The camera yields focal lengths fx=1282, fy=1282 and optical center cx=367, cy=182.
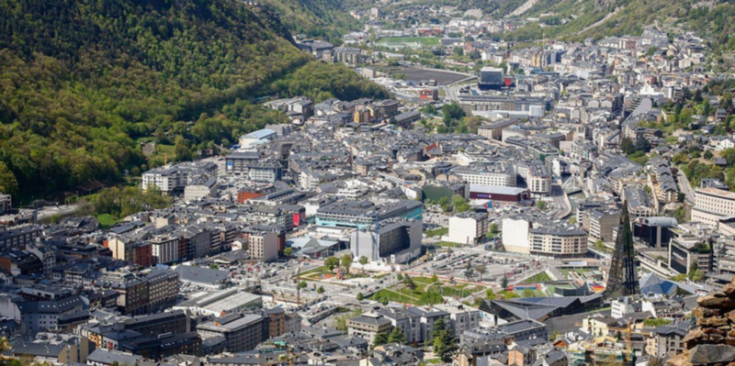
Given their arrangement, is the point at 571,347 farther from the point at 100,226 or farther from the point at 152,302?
the point at 100,226

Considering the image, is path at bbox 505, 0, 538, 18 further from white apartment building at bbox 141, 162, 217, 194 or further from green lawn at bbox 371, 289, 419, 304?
green lawn at bbox 371, 289, 419, 304

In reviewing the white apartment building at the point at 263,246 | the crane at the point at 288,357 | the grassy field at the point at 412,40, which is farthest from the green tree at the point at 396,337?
the grassy field at the point at 412,40

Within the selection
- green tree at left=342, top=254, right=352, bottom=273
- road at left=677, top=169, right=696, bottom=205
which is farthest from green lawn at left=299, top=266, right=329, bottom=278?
road at left=677, top=169, right=696, bottom=205

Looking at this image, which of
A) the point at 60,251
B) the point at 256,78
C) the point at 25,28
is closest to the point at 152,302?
the point at 60,251

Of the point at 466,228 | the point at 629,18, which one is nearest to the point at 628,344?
the point at 466,228

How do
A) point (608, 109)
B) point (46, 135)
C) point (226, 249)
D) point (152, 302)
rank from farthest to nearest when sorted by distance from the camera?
point (608, 109)
point (46, 135)
point (226, 249)
point (152, 302)

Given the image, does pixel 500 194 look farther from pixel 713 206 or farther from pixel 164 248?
pixel 164 248

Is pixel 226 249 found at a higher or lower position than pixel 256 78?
lower

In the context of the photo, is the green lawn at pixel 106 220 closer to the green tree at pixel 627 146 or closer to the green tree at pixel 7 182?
the green tree at pixel 7 182
